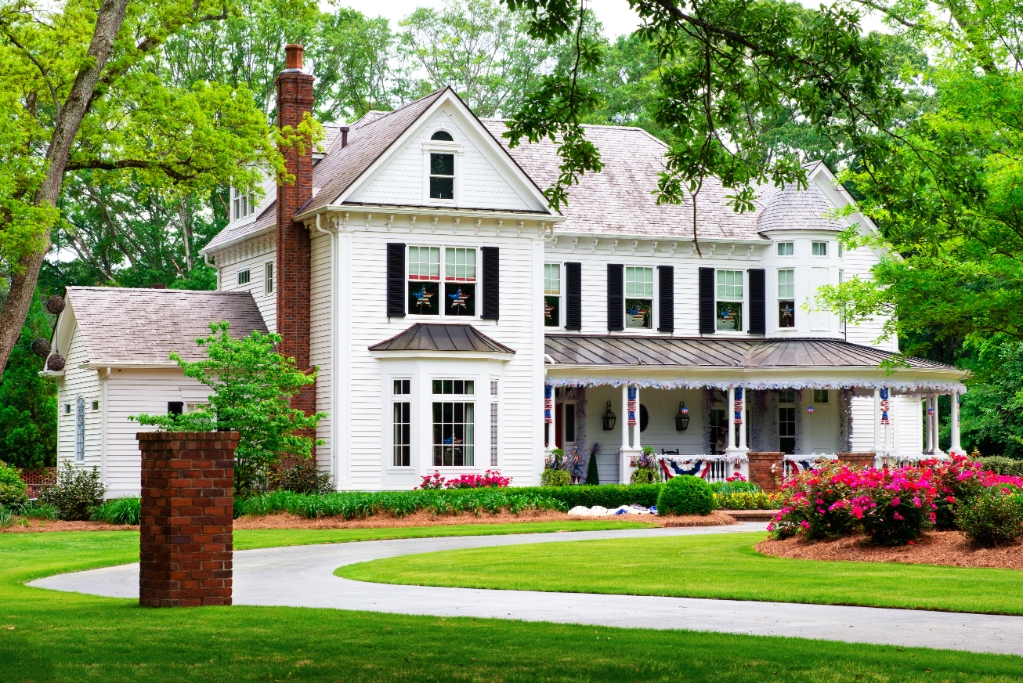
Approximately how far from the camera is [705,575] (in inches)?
667

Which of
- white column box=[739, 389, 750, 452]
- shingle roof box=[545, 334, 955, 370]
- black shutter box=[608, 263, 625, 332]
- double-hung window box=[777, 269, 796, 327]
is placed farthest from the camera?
double-hung window box=[777, 269, 796, 327]

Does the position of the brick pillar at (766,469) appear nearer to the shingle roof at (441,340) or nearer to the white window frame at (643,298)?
the white window frame at (643,298)

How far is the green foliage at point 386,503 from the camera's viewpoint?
28.0 meters

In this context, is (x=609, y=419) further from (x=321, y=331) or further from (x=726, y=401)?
(x=321, y=331)

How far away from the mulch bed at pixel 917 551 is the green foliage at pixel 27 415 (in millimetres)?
25873

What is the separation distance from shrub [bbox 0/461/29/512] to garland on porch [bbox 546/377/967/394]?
39.8 feet

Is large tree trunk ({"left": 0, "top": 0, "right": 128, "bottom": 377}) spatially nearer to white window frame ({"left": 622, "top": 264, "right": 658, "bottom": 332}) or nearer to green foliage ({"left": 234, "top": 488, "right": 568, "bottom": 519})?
green foliage ({"left": 234, "top": 488, "right": 568, "bottom": 519})

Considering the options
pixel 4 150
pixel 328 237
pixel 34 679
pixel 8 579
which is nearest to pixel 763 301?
pixel 328 237

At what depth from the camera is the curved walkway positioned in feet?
38.8

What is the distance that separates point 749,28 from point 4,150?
15486mm

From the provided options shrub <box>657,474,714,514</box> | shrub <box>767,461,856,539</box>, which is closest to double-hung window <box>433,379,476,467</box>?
shrub <box>657,474,714,514</box>

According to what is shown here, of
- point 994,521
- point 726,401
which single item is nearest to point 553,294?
point 726,401

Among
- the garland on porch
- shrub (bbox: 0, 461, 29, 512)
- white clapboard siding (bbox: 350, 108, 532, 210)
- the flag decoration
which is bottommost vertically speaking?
shrub (bbox: 0, 461, 29, 512)

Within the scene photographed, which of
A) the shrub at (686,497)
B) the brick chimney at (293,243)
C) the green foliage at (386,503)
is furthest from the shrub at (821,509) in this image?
the brick chimney at (293,243)
